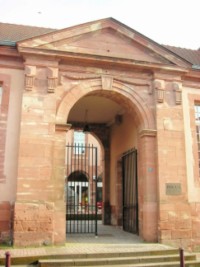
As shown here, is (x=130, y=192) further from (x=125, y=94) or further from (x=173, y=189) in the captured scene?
(x=125, y=94)

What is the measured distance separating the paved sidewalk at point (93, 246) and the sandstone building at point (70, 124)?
0.35 metres

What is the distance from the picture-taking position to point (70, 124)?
8.82 m

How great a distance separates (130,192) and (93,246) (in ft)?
10.6

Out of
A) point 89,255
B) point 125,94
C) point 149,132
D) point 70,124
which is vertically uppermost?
point 125,94

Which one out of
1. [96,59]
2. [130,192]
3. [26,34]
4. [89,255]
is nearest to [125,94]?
[96,59]

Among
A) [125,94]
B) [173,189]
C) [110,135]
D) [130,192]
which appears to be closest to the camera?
[173,189]

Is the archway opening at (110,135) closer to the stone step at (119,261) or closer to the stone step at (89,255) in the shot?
the stone step at (89,255)

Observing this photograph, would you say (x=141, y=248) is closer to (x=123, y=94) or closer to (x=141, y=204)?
(x=141, y=204)

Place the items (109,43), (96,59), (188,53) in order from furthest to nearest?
(188,53) < (109,43) < (96,59)

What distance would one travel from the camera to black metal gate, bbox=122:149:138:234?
10227mm

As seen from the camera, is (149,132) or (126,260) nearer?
(126,260)

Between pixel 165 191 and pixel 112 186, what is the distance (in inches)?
169

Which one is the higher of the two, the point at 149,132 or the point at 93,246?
the point at 149,132

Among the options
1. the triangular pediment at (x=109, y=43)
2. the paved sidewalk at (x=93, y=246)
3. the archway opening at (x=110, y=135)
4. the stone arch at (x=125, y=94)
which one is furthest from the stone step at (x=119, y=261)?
the triangular pediment at (x=109, y=43)
